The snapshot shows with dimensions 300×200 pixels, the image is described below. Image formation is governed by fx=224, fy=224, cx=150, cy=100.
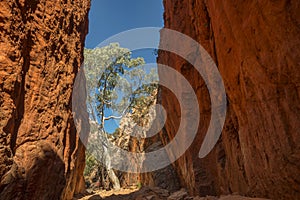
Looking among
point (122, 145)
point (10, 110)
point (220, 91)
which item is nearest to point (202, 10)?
point (220, 91)

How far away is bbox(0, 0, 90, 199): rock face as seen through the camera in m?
4.76

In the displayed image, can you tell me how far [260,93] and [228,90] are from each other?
1913 millimetres

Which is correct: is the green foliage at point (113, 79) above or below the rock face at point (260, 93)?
above

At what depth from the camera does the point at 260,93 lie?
509 centimetres

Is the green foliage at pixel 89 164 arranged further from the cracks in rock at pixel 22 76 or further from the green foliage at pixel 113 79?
the cracks in rock at pixel 22 76

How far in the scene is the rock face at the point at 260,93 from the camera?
412 centimetres

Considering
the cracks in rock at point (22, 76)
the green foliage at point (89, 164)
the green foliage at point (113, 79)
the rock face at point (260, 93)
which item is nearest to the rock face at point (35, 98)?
the cracks in rock at point (22, 76)

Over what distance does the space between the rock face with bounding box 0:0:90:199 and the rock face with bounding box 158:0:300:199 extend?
16.7ft

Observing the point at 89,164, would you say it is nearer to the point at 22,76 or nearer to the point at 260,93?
the point at 22,76

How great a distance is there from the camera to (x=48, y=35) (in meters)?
6.61

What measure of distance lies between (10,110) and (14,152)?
99 cm

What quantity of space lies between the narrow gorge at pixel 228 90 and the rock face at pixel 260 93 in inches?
0.8

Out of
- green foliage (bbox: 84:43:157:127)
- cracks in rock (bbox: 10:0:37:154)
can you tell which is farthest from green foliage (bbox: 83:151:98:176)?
cracks in rock (bbox: 10:0:37:154)

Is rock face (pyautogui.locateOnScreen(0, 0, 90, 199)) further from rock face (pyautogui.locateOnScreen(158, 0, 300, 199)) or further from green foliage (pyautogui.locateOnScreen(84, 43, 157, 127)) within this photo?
green foliage (pyautogui.locateOnScreen(84, 43, 157, 127))
